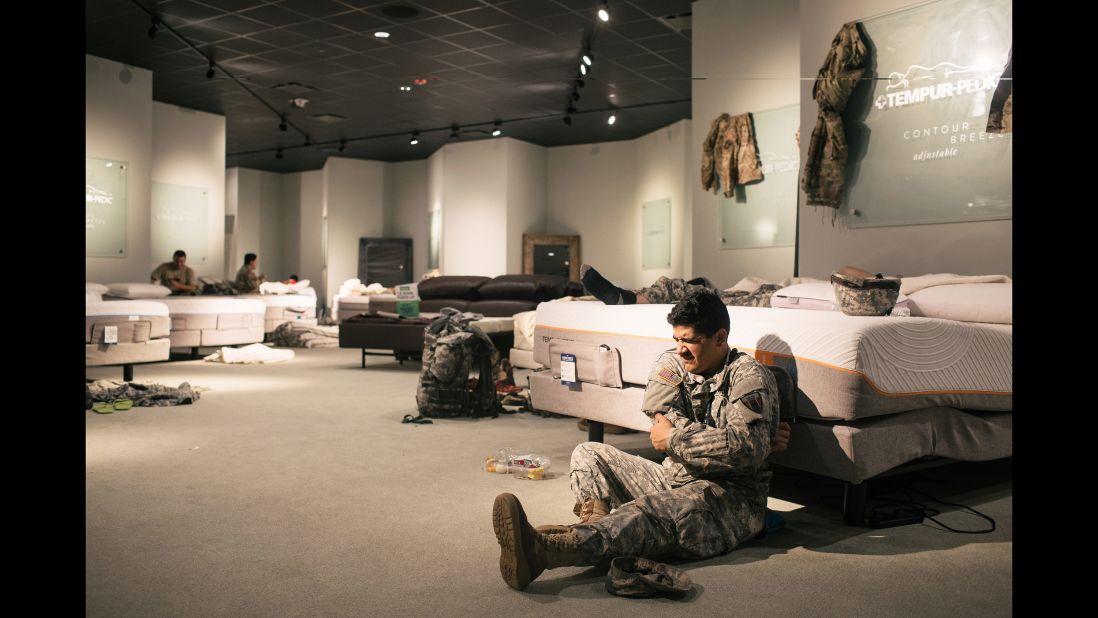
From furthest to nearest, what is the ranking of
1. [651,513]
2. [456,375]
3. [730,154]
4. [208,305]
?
[208,305] → [730,154] → [456,375] → [651,513]

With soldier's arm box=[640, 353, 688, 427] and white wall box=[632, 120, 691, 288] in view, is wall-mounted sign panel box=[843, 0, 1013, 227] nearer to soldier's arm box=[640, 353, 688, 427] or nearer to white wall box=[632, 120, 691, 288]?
soldier's arm box=[640, 353, 688, 427]

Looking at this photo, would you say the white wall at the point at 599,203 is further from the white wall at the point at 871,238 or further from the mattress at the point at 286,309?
the white wall at the point at 871,238

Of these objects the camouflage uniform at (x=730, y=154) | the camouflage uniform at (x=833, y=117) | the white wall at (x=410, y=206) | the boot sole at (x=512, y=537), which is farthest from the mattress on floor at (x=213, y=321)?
the boot sole at (x=512, y=537)

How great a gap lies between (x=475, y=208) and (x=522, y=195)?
89cm

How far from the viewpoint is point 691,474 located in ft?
8.68

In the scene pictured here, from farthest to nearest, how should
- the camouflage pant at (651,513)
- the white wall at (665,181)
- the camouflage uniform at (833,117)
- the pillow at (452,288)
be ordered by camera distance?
the white wall at (665,181)
the pillow at (452,288)
the camouflage uniform at (833,117)
the camouflage pant at (651,513)

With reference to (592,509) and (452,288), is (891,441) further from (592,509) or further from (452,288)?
(452,288)

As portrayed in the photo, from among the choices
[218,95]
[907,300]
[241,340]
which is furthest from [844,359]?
[218,95]

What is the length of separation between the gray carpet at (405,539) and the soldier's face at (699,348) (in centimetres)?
62

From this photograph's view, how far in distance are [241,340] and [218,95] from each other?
12.3ft

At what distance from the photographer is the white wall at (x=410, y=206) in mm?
16938

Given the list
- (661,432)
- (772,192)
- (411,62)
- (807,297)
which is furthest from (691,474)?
(411,62)

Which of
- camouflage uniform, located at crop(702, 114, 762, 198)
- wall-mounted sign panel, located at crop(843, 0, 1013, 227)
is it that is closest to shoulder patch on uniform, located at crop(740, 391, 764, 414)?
wall-mounted sign panel, located at crop(843, 0, 1013, 227)
